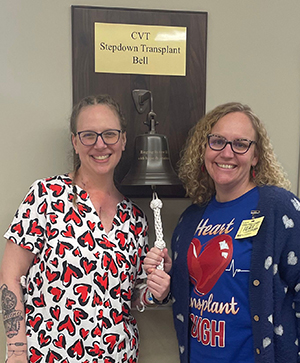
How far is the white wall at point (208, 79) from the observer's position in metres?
1.40

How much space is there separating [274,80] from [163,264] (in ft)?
3.15

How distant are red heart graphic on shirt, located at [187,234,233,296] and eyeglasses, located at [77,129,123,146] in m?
0.46

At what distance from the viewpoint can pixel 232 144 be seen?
1.13 meters

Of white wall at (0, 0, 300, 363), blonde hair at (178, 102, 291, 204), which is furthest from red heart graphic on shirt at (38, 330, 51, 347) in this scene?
blonde hair at (178, 102, 291, 204)

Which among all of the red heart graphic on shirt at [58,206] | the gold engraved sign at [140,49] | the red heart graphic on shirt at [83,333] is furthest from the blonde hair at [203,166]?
the red heart graphic on shirt at [83,333]

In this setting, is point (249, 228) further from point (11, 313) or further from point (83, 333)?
point (11, 313)

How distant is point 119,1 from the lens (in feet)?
4.67

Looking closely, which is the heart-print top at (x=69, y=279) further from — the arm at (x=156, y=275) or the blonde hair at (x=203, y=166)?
the blonde hair at (x=203, y=166)

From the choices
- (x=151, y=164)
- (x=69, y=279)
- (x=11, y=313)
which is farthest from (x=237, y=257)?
(x=11, y=313)

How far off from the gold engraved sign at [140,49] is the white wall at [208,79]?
4.1 inches

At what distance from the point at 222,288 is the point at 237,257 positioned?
0.11m

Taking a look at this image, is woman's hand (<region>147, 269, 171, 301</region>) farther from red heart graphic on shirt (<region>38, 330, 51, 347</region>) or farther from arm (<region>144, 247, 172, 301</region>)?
red heart graphic on shirt (<region>38, 330, 51, 347</region>)

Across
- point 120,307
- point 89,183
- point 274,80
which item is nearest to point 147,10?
point 274,80

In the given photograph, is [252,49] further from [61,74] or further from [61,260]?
[61,260]
